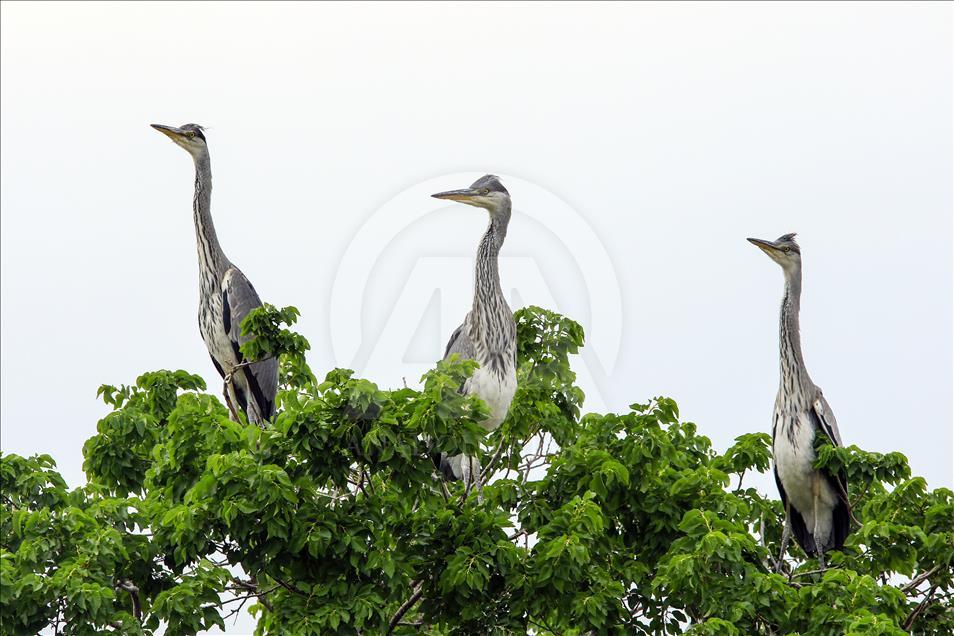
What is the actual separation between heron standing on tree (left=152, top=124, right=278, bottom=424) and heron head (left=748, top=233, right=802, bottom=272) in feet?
14.0

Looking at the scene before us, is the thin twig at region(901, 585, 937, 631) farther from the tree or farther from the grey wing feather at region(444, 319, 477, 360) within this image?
the grey wing feather at region(444, 319, 477, 360)

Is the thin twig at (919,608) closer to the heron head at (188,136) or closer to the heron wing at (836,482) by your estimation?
the heron wing at (836,482)

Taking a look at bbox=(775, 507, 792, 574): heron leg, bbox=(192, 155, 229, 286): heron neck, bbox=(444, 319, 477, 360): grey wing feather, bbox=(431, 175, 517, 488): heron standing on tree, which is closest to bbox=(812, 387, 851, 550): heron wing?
bbox=(775, 507, 792, 574): heron leg

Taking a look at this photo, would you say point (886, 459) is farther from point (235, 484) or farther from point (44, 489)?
point (44, 489)

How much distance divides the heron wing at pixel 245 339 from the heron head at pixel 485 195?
1929 mm

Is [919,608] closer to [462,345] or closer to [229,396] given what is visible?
[462,345]

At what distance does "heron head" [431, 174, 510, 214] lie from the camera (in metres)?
10.4

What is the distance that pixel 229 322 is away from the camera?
11.1 meters

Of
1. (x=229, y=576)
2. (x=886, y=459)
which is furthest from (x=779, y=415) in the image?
(x=229, y=576)

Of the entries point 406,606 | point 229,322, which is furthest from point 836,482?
point 229,322

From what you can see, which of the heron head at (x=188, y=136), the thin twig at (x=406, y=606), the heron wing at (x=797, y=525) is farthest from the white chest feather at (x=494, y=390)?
the heron head at (x=188, y=136)

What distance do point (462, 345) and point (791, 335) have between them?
304 cm

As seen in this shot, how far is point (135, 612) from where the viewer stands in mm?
7977

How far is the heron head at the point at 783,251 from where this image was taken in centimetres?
1138
